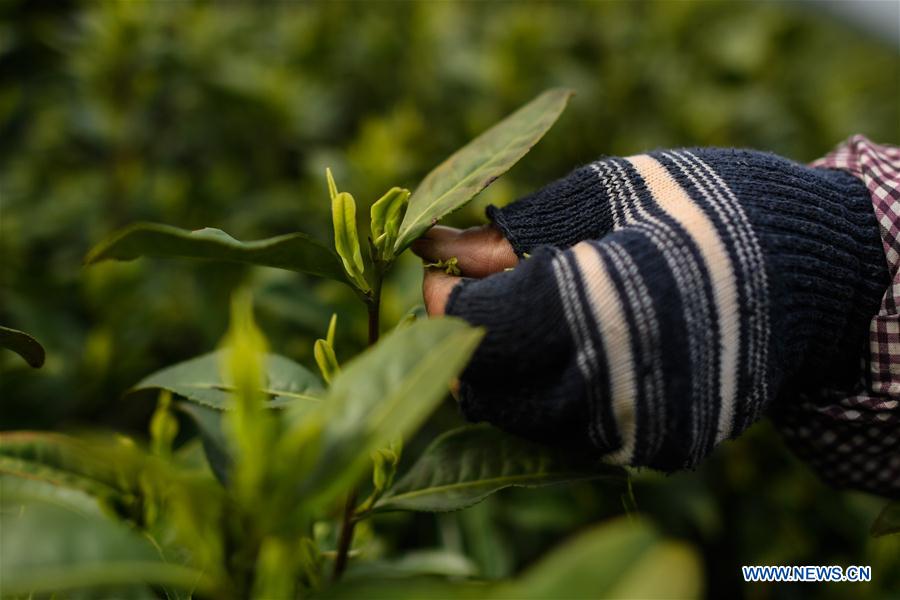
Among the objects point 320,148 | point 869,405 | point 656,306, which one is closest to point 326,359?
point 656,306

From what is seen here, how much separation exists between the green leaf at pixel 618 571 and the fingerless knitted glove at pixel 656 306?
0.24m

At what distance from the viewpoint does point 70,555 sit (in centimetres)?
55

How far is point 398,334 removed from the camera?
2.03 feet

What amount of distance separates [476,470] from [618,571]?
38cm

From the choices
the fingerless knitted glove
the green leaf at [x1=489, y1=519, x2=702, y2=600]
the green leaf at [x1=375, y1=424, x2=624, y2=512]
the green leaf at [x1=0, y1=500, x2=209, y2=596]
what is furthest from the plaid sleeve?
the green leaf at [x1=0, y1=500, x2=209, y2=596]

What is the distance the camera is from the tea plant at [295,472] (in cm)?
53

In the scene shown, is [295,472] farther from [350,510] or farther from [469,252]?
[469,252]

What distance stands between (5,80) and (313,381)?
1.57 m

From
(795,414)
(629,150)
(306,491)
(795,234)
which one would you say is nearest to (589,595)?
(306,491)

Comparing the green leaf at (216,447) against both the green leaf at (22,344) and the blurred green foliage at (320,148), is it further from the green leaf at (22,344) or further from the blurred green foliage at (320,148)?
the blurred green foliage at (320,148)

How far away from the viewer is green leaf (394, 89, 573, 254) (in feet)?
2.75

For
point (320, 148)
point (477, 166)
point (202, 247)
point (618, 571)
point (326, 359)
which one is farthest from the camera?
point (320, 148)

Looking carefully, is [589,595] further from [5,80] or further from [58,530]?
[5,80]

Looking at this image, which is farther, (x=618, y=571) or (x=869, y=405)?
(x=869, y=405)
